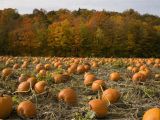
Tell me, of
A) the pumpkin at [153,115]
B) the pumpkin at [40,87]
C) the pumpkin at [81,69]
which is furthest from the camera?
the pumpkin at [81,69]

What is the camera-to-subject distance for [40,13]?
76.1 meters

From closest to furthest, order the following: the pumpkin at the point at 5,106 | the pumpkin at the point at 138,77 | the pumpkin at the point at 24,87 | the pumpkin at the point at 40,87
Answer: the pumpkin at the point at 5,106 → the pumpkin at the point at 40,87 → the pumpkin at the point at 24,87 → the pumpkin at the point at 138,77

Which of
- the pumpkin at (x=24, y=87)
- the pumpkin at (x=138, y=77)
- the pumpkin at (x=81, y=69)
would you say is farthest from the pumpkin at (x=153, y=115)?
the pumpkin at (x=81, y=69)

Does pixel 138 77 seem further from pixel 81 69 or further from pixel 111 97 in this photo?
pixel 111 97

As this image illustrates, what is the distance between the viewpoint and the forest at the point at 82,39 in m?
55.8

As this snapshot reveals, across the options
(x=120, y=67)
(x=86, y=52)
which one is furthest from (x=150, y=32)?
(x=120, y=67)

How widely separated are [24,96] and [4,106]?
1443 millimetres

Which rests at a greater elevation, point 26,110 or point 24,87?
point 24,87

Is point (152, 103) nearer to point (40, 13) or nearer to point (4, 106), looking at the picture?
point (4, 106)

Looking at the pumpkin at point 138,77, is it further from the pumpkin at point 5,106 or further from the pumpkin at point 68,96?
the pumpkin at point 5,106

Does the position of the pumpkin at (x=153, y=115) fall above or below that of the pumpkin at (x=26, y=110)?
above

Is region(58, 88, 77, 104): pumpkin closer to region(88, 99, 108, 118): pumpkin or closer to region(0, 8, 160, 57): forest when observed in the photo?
region(88, 99, 108, 118): pumpkin

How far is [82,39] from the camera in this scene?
188 feet

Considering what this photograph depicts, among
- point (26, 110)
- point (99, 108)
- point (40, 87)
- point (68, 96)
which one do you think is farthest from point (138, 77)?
point (26, 110)
